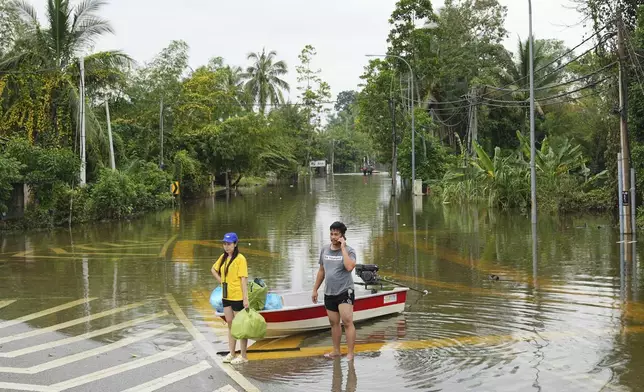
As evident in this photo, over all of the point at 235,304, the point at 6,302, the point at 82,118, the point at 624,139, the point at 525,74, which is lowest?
the point at 6,302

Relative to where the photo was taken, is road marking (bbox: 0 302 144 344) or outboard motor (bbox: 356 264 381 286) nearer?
road marking (bbox: 0 302 144 344)

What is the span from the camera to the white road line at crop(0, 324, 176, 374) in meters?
7.83

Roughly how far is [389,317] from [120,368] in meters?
4.03

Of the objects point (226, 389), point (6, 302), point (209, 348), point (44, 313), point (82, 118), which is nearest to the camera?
point (226, 389)

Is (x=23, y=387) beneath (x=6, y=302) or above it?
beneath

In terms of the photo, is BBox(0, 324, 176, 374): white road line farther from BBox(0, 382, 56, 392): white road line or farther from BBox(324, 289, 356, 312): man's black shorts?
BBox(324, 289, 356, 312): man's black shorts

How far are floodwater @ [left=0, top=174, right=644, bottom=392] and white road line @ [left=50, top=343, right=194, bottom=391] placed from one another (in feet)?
0.17

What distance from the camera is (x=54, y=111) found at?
98.2 ft

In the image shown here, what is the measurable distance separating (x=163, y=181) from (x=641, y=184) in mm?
25189

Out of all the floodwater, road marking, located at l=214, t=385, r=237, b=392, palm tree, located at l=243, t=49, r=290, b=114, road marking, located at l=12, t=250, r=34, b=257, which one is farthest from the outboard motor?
palm tree, located at l=243, t=49, r=290, b=114

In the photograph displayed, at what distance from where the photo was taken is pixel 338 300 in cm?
793

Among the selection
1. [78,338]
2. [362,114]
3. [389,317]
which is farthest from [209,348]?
[362,114]

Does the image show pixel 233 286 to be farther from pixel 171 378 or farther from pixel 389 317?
pixel 389 317

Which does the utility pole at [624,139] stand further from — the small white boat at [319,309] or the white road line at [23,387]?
the white road line at [23,387]
